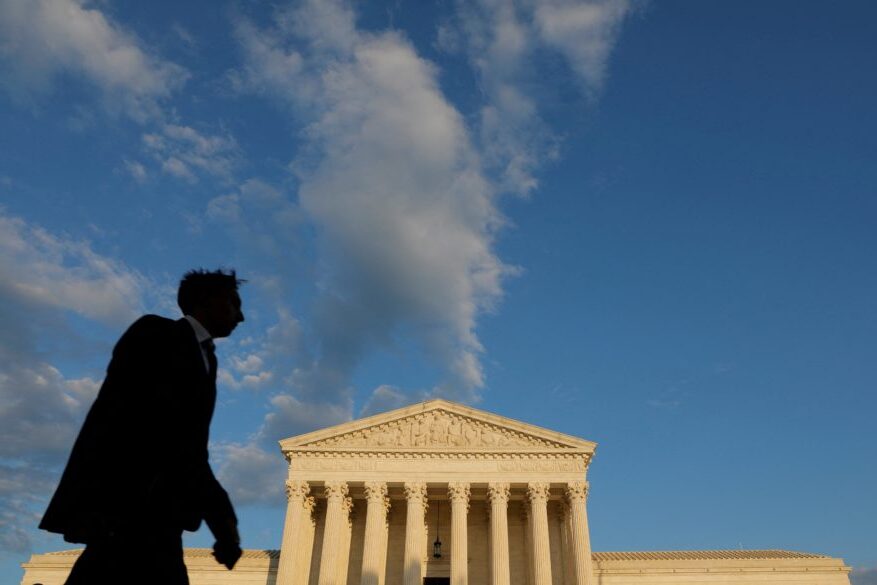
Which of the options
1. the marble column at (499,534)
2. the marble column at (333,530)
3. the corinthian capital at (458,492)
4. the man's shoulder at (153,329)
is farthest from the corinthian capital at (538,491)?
the man's shoulder at (153,329)

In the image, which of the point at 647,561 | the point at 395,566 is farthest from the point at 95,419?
the point at 647,561

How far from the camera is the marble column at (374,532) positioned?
109ft

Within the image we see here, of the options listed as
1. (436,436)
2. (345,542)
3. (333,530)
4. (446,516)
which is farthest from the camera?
(446,516)

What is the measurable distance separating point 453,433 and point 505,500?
4.72 m

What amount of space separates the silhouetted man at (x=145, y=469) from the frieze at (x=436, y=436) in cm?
3386

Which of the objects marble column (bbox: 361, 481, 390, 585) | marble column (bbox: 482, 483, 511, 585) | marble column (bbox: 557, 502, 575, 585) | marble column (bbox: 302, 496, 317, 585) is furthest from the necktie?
marble column (bbox: 557, 502, 575, 585)

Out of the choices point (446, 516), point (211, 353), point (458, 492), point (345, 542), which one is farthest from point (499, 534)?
point (211, 353)

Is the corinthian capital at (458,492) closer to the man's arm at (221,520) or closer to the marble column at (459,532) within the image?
the marble column at (459,532)

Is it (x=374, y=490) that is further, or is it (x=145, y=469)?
(x=374, y=490)

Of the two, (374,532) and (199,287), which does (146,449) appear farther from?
(374,532)

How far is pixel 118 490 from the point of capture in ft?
9.68

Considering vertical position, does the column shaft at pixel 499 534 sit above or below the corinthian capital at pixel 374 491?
below

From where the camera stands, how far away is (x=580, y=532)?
34406 mm

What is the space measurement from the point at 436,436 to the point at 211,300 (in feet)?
112
